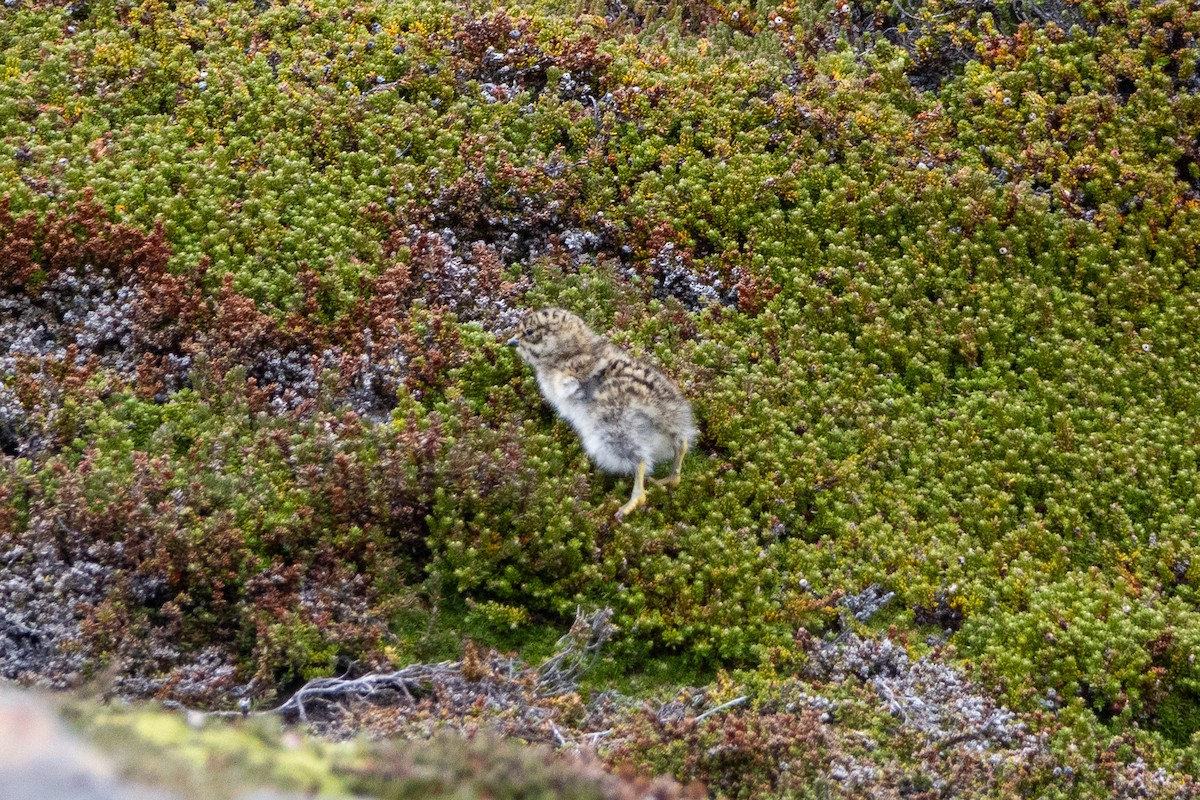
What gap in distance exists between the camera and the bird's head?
30.4ft

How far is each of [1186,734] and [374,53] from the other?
1017 centimetres

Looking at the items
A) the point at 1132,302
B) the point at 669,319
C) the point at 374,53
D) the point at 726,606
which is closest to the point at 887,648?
the point at 726,606

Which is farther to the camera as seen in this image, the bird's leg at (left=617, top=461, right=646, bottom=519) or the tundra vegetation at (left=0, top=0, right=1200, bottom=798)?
the bird's leg at (left=617, top=461, right=646, bottom=519)

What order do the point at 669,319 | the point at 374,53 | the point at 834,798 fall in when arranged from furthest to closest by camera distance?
the point at 374,53 → the point at 669,319 → the point at 834,798

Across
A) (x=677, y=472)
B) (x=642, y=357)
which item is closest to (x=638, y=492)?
(x=677, y=472)

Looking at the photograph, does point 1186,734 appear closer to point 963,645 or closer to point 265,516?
point 963,645

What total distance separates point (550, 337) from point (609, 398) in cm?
85

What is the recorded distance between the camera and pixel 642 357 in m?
9.82

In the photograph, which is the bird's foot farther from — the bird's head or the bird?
the bird's head

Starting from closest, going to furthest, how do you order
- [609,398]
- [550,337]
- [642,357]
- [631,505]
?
[631,505] < [609,398] < [550,337] < [642,357]

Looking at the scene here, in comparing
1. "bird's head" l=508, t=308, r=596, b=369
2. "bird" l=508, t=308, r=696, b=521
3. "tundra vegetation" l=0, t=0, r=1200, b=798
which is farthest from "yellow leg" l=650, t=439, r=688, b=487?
"bird's head" l=508, t=308, r=596, b=369

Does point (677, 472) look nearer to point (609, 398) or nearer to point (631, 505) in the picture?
point (631, 505)

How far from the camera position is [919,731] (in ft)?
25.5

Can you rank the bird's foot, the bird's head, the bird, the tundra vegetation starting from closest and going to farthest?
the tundra vegetation
the bird's foot
the bird
the bird's head
